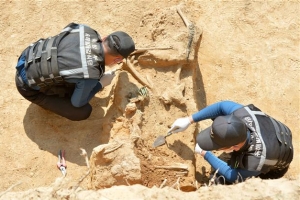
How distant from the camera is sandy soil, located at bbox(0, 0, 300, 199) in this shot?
397cm

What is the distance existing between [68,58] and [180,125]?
1335 millimetres

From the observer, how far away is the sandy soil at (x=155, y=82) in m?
3.97

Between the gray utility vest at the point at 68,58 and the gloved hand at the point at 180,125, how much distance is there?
3.15 ft

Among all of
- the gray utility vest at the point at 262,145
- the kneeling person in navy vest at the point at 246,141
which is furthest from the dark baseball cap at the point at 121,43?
the gray utility vest at the point at 262,145

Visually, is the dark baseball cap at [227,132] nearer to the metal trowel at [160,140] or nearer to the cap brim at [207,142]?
the cap brim at [207,142]

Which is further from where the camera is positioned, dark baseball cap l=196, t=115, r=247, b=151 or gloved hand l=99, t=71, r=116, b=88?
gloved hand l=99, t=71, r=116, b=88

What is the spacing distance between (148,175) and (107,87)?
1.28 metres

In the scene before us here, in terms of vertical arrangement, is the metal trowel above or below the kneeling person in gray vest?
below

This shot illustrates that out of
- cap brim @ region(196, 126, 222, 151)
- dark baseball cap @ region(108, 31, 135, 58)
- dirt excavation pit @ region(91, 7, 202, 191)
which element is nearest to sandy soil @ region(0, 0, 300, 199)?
dirt excavation pit @ region(91, 7, 202, 191)

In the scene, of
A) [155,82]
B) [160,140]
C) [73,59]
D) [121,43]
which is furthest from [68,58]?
[160,140]

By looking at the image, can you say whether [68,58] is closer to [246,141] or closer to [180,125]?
[180,125]

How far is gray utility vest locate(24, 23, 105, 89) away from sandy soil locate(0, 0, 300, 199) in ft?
2.24

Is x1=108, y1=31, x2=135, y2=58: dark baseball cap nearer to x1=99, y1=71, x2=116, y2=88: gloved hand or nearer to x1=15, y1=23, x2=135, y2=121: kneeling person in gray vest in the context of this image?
x1=15, y1=23, x2=135, y2=121: kneeling person in gray vest

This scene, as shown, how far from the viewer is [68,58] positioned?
3600 millimetres
